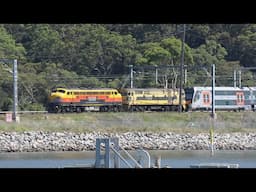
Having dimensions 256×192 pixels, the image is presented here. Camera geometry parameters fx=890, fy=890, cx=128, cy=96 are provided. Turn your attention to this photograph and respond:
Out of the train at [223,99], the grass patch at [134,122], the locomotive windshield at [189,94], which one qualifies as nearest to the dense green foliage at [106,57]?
the locomotive windshield at [189,94]

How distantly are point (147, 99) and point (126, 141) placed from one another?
8.84m

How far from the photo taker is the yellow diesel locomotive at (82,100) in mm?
42719

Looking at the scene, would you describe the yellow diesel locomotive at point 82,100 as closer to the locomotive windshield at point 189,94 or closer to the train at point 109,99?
the train at point 109,99

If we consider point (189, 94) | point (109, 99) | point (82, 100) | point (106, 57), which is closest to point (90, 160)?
point (82, 100)

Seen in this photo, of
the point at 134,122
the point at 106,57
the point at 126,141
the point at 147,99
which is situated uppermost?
the point at 106,57

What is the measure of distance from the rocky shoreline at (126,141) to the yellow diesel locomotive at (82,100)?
7378 mm

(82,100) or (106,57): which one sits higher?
(106,57)

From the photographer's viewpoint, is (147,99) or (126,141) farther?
(147,99)

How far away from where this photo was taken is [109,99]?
143 feet

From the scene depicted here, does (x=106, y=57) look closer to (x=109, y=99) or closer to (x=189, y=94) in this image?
(x=189, y=94)

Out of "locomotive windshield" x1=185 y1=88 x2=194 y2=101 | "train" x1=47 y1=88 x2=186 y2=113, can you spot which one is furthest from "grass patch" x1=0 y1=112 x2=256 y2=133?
"locomotive windshield" x1=185 y1=88 x2=194 y2=101

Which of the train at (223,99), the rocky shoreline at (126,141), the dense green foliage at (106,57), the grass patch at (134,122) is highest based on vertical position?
the dense green foliage at (106,57)
